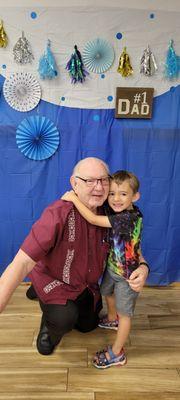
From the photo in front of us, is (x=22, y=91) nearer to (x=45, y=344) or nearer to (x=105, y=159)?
(x=105, y=159)

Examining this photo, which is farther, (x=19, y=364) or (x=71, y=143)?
(x=71, y=143)

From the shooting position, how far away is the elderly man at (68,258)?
4.42 ft

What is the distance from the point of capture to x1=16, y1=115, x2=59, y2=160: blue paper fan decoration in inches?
78.2

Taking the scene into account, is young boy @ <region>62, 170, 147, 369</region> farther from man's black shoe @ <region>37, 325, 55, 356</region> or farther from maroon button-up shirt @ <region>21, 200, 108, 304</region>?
man's black shoe @ <region>37, 325, 55, 356</region>

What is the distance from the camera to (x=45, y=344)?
1580mm

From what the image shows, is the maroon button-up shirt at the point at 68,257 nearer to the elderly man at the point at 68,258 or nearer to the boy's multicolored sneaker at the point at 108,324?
the elderly man at the point at 68,258

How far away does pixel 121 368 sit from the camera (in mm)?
1514

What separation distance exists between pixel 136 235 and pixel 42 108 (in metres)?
1.02

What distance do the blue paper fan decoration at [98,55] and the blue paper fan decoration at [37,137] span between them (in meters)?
0.41

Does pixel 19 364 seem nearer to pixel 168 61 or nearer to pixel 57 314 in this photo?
pixel 57 314

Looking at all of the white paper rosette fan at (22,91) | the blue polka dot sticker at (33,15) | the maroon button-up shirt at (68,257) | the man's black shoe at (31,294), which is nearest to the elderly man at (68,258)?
the maroon button-up shirt at (68,257)

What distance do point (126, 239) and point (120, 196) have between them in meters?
0.19

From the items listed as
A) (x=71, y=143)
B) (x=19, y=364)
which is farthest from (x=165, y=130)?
(x=19, y=364)

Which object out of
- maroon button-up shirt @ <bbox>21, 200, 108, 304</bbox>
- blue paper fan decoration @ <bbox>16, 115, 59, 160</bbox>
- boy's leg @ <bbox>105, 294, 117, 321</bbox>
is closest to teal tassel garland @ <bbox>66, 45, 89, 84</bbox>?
blue paper fan decoration @ <bbox>16, 115, 59, 160</bbox>
